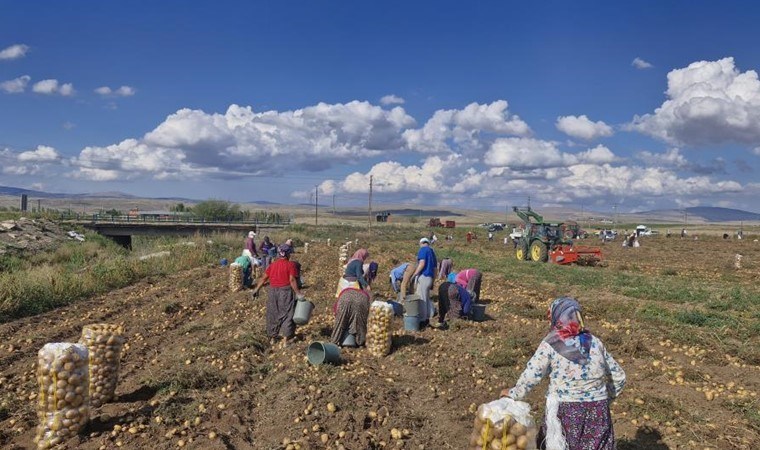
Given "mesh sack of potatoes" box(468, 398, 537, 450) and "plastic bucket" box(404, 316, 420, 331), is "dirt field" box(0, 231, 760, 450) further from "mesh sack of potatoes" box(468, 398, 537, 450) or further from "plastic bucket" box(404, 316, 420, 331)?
"mesh sack of potatoes" box(468, 398, 537, 450)

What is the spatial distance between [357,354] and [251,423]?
2.61 meters

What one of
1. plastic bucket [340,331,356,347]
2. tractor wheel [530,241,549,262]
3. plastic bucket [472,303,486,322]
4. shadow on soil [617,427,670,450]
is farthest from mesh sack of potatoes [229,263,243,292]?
tractor wheel [530,241,549,262]

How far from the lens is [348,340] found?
8531 mm

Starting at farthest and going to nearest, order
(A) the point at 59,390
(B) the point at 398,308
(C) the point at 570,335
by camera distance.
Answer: (B) the point at 398,308
(A) the point at 59,390
(C) the point at 570,335

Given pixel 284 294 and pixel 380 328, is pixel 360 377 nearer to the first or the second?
pixel 380 328

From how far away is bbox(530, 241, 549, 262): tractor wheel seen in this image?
2595cm

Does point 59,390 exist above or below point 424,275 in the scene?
below

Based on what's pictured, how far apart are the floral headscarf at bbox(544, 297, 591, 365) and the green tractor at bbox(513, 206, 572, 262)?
75.6 feet

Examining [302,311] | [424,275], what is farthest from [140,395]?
[424,275]

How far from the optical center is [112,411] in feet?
20.0

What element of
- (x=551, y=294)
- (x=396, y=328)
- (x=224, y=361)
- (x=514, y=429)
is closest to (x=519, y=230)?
(x=551, y=294)

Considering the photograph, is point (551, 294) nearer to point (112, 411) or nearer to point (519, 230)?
point (112, 411)

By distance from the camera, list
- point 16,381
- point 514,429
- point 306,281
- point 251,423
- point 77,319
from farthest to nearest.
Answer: point 306,281
point 77,319
point 16,381
point 251,423
point 514,429

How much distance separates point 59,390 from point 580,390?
15.1ft
